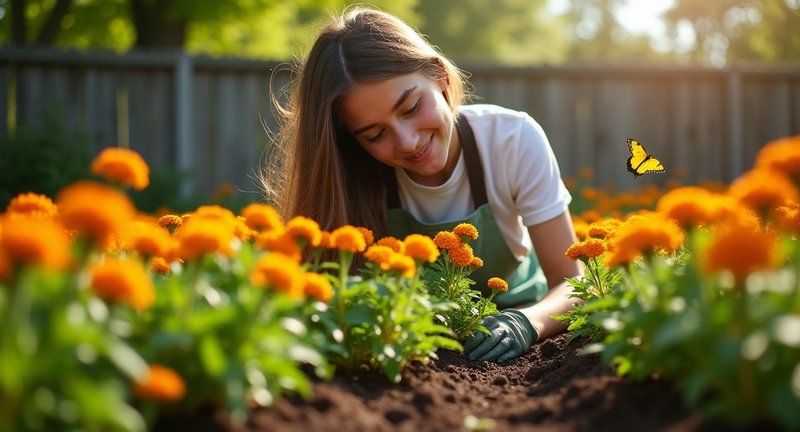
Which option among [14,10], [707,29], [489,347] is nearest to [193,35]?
[14,10]

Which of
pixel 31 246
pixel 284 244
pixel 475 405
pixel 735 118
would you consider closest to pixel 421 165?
pixel 475 405

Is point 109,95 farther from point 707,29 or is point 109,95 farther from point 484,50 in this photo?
point 707,29

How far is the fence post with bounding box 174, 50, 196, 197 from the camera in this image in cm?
827

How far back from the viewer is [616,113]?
942cm

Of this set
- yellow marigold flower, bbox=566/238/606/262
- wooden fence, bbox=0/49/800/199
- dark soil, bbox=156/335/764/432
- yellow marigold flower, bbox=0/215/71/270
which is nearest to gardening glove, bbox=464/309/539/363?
dark soil, bbox=156/335/764/432

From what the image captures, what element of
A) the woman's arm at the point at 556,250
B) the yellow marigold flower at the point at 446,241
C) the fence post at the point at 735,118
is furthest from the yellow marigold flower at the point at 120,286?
the fence post at the point at 735,118

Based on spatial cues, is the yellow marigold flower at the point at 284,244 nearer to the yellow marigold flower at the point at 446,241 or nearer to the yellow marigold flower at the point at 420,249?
the yellow marigold flower at the point at 420,249

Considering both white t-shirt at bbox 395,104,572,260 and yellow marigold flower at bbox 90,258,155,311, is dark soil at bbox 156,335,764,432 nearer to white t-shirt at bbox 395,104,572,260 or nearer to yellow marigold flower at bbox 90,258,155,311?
yellow marigold flower at bbox 90,258,155,311

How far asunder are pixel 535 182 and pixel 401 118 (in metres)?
0.84

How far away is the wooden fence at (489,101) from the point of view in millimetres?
8203

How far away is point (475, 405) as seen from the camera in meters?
2.35

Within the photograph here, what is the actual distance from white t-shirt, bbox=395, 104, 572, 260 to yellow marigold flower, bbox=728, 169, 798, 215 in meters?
2.13

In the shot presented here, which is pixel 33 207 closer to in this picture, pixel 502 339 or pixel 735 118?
pixel 502 339

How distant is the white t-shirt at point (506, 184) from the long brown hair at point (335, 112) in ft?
0.68
